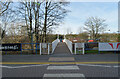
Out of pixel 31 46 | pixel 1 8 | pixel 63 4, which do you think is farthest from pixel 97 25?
pixel 1 8

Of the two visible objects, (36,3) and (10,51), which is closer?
(10,51)

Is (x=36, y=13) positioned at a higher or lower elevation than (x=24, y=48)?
higher

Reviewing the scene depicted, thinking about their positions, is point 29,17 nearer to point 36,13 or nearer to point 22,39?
point 36,13

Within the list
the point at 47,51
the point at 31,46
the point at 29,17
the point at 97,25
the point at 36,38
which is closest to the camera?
the point at 47,51

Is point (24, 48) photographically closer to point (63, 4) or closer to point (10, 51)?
point (10, 51)

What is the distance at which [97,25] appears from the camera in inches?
1136

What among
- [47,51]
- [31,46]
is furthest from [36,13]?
[47,51]

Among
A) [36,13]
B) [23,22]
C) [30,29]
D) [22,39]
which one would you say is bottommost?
[22,39]

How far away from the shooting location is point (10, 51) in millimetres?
12391

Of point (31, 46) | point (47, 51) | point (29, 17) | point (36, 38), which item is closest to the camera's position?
point (47, 51)

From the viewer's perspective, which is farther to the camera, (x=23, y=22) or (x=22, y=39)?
(x=22, y=39)

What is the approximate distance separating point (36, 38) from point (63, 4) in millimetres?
5938

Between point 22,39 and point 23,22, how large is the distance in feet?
9.44

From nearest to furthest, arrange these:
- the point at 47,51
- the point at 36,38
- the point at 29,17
A: 1. the point at 47,51
2. the point at 29,17
3. the point at 36,38
